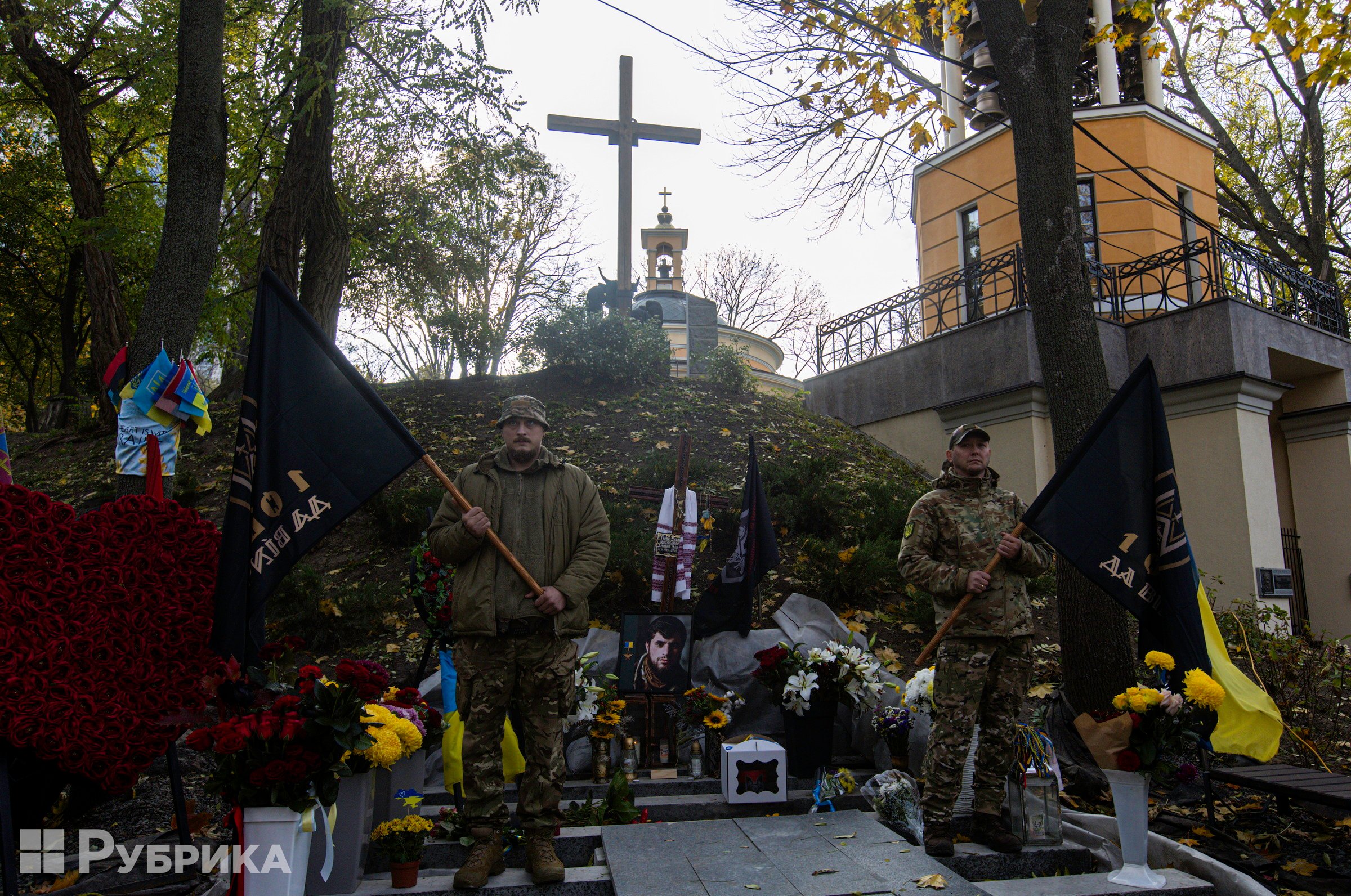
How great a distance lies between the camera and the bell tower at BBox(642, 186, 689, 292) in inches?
1209

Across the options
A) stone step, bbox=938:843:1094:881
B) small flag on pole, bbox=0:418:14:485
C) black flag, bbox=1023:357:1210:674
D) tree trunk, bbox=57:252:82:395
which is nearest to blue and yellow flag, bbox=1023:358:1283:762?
black flag, bbox=1023:357:1210:674

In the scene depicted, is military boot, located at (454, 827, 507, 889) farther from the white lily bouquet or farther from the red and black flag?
the red and black flag

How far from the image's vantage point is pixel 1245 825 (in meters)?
5.37

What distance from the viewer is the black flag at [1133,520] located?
4.83 meters

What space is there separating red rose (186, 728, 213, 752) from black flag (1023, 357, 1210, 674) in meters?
4.31

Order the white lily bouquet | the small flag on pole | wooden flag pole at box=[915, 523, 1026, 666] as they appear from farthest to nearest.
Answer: the white lily bouquet, the small flag on pole, wooden flag pole at box=[915, 523, 1026, 666]

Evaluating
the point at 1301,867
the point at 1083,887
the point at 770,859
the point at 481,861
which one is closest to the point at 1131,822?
the point at 1083,887

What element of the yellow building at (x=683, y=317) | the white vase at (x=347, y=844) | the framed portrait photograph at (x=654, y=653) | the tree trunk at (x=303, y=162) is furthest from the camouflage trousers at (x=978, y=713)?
the yellow building at (x=683, y=317)

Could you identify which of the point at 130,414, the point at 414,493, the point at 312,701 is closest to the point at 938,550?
the point at 312,701

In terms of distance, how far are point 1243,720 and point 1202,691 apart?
50 centimetres

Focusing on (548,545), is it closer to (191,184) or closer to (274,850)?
(274,850)

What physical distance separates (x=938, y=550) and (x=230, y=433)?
11.9 m

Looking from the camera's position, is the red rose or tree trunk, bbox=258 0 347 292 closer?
the red rose

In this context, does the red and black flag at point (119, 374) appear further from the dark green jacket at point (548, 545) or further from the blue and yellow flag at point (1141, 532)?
the blue and yellow flag at point (1141, 532)
